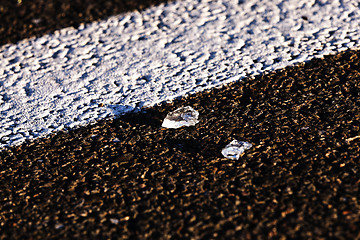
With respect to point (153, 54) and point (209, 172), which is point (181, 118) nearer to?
point (209, 172)

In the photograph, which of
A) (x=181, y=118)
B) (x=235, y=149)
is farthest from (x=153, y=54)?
(x=235, y=149)

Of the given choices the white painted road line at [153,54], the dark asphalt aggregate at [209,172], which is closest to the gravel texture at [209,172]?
the dark asphalt aggregate at [209,172]

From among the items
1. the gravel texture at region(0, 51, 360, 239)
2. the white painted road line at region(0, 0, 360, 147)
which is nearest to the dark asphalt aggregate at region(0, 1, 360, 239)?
the gravel texture at region(0, 51, 360, 239)

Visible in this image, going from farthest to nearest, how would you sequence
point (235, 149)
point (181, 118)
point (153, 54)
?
point (153, 54), point (181, 118), point (235, 149)

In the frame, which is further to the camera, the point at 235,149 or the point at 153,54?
the point at 153,54

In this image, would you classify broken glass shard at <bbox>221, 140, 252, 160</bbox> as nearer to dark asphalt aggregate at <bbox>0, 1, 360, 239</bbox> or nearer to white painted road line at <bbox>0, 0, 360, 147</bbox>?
dark asphalt aggregate at <bbox>0, 1, 360, 239</bbox>
